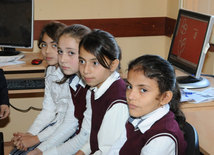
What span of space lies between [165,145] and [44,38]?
1151 millimetres

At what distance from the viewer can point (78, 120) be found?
2.05m

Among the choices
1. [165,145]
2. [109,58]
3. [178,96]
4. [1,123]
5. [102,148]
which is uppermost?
[109,58]

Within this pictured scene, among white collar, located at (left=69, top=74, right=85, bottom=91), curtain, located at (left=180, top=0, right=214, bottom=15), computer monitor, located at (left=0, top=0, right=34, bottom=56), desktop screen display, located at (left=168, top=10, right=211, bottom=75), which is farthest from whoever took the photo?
computer monitor, located at (left=0, top=0, right=34, bottom=56)

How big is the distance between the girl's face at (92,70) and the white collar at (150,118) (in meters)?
0.33

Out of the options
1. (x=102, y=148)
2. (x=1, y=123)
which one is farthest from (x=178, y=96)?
(x=1, y=123)

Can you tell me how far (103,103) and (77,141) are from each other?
0.32 m

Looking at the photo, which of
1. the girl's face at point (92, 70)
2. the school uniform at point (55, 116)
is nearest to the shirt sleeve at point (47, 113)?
the school uniform at point (55, 116)

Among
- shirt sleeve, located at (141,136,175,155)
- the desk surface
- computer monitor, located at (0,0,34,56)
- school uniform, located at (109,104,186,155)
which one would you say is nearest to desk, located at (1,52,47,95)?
the desk surface

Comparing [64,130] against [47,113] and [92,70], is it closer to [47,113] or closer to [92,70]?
[47,113]

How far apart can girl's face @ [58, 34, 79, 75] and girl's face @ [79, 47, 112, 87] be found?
18cm

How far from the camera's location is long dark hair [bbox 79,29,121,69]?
5.62ft

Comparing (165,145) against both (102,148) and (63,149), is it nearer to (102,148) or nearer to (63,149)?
(102,148)

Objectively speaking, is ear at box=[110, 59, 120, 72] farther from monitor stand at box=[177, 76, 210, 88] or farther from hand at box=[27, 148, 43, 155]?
monitor stand at box=[177, 76, 210, 88]

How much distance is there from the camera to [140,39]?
355 cm
